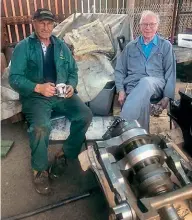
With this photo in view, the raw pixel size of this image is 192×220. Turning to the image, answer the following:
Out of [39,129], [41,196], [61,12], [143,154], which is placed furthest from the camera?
[61,12]

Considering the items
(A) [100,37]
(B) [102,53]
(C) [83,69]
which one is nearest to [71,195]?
(C) [83,69]

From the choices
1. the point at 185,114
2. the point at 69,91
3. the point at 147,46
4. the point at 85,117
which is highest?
the point at 147,46

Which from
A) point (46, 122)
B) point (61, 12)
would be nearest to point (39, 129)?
point (46, 122)

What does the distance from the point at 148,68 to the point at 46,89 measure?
1.15 meters

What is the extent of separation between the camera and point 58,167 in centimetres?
253

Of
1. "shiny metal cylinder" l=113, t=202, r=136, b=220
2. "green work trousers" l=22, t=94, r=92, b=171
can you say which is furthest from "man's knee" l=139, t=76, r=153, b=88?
"shiny metal cylinder" l=113, t=202, r=136, b=220

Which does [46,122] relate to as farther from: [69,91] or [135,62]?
[135,62]

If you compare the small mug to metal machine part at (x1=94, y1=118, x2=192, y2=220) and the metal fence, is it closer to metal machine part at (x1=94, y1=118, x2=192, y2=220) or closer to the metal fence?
metal machine part at (x1=94, y1=118, x2=192, y2=220)

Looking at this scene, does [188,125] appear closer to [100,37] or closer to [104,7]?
[100,37]

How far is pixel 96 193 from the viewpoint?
7.59 ft

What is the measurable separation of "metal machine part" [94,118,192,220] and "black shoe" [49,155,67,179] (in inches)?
46.9

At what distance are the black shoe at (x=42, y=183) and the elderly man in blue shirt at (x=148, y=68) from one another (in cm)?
106

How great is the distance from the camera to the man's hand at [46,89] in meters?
2.38

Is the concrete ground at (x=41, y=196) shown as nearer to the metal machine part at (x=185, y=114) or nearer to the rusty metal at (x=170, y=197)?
the metal machine part at (x=185, y=114)
